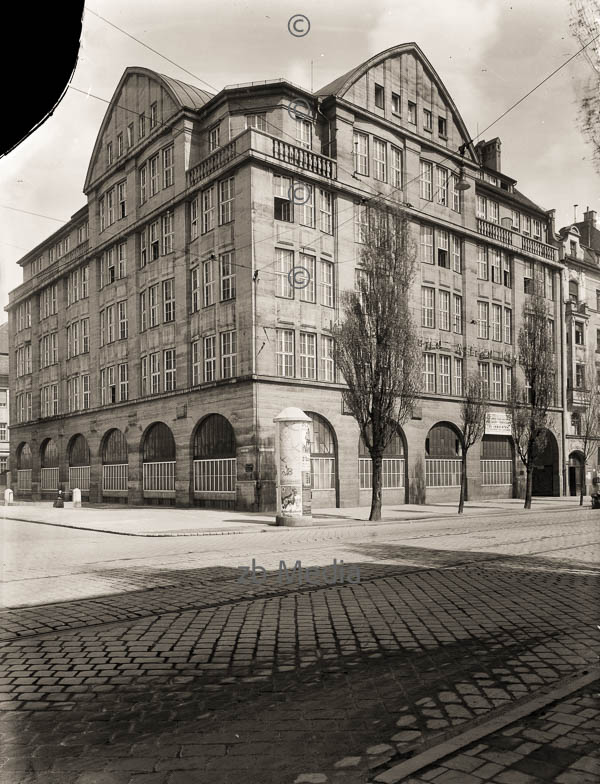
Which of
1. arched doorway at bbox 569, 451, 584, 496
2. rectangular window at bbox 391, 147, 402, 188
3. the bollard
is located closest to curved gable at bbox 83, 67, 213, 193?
rectangular window at bbox 391, 147, 402, 188

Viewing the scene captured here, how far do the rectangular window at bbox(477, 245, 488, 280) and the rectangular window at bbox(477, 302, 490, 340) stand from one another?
55.7 inches

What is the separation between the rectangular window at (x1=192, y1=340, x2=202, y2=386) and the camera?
28.3m

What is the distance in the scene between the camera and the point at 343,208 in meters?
27.8

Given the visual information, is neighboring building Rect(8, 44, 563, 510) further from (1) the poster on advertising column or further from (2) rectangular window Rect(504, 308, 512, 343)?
(2) rectangular window Rect(504, 308, 512, 343)

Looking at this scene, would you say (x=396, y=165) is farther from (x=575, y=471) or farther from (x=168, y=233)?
(x=575, y=471)

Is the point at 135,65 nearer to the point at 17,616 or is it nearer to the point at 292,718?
the point at 292,718

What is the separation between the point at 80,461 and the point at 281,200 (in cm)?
1834

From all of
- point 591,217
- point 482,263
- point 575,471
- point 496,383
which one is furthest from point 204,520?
point 575,471

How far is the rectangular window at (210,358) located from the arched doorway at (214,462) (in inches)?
64.0

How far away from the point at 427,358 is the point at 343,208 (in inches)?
359

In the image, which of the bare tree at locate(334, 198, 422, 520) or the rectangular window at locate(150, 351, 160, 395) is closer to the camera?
the bare tree at locate(334, 198, 422, 520)

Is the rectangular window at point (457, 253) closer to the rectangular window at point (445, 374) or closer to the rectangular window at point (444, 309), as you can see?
the rectangular window at point (444, 309)

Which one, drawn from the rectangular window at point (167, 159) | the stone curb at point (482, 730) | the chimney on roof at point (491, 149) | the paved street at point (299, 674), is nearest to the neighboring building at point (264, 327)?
the rectangular window at point (167, 159)

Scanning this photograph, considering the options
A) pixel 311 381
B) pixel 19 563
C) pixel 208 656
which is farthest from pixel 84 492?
pixel 208 656
